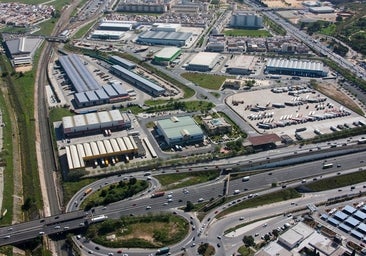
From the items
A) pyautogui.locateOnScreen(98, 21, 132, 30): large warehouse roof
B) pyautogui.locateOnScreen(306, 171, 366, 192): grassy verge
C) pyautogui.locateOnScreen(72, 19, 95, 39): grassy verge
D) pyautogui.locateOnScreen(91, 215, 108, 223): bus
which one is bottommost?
pyautogui.locateOnScreen(306, 171, 366, 192): grassy verge

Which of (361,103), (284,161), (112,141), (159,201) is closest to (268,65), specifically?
(361,103)

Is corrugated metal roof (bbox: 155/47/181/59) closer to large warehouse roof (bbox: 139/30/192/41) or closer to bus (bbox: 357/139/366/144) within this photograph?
large warehouse roof (bbox: 139/30/192/41)

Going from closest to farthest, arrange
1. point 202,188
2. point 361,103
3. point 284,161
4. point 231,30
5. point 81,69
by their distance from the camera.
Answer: point 202,188 → point 284,161 → point 361,103 → point 81,69 → point 231,30

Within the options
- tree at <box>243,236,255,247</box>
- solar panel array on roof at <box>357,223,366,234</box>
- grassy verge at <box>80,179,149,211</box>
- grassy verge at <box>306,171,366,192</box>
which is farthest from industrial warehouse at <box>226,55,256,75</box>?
tree at <box>243,236,255,247</box>

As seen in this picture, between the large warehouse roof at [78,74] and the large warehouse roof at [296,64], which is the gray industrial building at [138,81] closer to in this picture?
the large warehouse roof at [78,74]

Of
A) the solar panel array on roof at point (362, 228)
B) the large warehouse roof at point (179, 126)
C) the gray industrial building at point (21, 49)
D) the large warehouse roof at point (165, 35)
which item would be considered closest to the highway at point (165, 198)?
the solar panel array on roof at point (362, 228)

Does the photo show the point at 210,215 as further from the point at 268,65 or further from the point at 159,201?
the point at 268,65

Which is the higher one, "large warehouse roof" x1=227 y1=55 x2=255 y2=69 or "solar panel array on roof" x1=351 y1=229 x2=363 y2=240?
"large warehouse roof" x1=227 y1=55 x2=255 y2=69
